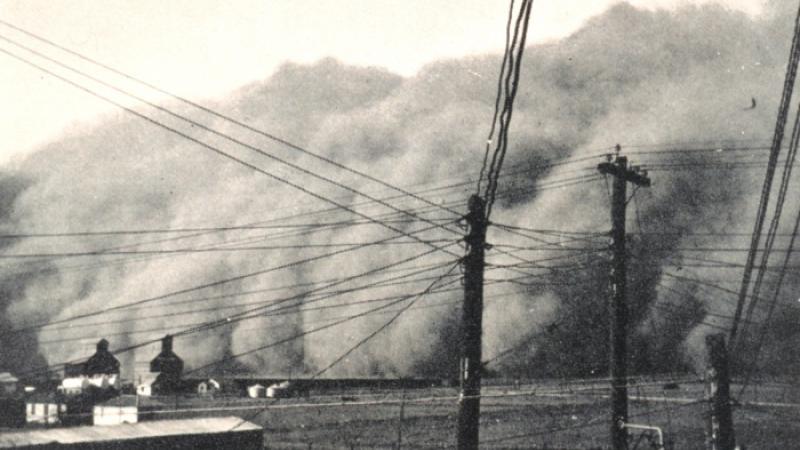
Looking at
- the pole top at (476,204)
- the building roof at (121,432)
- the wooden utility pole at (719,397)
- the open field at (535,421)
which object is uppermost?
the pole top at (476,204)

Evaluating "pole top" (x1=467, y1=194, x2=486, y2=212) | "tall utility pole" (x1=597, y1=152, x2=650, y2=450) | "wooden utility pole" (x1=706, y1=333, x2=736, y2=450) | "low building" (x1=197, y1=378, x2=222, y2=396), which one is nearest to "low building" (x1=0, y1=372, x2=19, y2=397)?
"low building" (x1=197, y1=378, x2=222, y2=396)

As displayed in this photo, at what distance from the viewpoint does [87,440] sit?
1980 cm

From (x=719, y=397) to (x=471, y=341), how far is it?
18.8ft

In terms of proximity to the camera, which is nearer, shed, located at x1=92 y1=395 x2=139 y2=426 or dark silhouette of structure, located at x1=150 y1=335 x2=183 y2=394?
shed, located at x1=92 y1=395 x2=139 y2=426

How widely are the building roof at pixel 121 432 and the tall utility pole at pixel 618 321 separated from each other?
44.3 feet

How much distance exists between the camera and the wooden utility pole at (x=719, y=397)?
13.3 m

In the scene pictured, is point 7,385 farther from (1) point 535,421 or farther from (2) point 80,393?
(1) point 535,421

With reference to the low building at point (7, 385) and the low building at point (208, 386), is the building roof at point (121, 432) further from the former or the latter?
the low building at point (208, 386)

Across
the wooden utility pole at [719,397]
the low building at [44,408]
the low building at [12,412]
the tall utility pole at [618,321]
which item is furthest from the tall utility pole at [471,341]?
the low building at [44,408]

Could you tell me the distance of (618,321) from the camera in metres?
15.1

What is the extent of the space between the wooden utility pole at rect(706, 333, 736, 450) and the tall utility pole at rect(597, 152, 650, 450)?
164 cm

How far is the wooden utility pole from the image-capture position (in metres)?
13.3

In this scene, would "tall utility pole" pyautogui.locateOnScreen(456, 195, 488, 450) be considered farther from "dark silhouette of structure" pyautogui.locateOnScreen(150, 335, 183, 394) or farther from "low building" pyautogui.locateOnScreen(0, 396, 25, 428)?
"dark silhouette of structure" pyautogui.locateOnScreen(150, 335, 183, 394)

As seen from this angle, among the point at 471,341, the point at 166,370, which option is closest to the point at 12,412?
the point at 166,370
